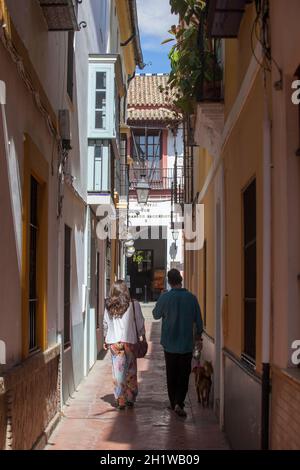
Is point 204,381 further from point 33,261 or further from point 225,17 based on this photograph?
point 225,17

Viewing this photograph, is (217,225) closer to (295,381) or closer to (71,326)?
(71,326)

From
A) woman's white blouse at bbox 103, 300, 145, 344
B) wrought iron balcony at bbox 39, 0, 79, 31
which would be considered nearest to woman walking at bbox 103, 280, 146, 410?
woman's white blouse at bbox 103, 300, 145, 344

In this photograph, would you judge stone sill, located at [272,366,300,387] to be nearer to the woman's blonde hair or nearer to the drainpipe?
the drainpipe

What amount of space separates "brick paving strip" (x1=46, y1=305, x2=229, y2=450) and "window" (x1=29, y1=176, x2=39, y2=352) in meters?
1.20

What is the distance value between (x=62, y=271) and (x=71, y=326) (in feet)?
4.56

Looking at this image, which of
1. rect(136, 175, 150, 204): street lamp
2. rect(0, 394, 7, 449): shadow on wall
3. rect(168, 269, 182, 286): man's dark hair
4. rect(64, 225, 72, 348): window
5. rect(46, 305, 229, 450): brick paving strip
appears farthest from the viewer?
rect(136, 175, 150, 204): street lamp

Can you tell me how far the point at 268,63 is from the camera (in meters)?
5.20

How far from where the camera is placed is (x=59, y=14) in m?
7.46

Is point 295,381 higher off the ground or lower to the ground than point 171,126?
lower

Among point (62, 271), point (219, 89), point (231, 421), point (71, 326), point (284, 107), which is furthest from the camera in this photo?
point (71, 326)

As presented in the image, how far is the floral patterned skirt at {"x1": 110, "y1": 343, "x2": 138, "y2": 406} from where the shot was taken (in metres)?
9.57

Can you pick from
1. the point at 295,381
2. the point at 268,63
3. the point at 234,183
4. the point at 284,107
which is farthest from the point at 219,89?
the point at 295,381

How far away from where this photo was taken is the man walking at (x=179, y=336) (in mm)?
9016

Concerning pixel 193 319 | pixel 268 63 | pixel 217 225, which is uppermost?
pixel 268 63
